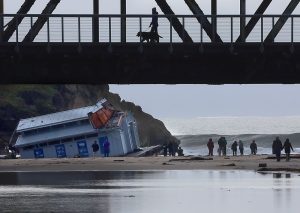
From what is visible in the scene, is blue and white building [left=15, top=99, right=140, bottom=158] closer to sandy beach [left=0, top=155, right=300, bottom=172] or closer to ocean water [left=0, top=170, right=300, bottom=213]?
sandy beach [left=0, top=155, right=300, bottom=172]

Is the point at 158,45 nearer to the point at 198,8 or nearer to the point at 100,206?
the point at 198,8

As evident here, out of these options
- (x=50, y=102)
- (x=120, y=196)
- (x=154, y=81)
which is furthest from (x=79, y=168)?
(x=50, y=102)

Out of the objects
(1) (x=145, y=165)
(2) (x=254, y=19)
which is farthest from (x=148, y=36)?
(1) (x=145, y=165)

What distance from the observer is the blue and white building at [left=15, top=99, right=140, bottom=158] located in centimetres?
8900

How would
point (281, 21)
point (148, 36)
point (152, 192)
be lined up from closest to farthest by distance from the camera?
point (152, 192)
point (281, 21)
point (148, 36)

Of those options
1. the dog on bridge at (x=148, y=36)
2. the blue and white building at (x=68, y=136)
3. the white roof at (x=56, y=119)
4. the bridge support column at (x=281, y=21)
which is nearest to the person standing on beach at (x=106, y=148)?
the blue and white building at (x=68, y=136)

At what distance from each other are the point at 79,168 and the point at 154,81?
20304 mm

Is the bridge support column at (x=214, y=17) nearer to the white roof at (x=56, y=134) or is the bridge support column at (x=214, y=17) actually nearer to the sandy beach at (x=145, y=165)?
the sandy beach at (x=145, y=165)

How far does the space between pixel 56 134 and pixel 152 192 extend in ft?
154

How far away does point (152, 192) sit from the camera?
43375 millimetres

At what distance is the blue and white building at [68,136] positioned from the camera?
292 feet

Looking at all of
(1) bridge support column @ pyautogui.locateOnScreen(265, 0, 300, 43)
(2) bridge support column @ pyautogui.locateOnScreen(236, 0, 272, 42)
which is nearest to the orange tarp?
(2) bridge support column @ pyautogui.locateOnScreen(236, 0, 272, 42)

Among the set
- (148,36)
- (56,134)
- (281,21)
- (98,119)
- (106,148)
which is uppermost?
(281,21)

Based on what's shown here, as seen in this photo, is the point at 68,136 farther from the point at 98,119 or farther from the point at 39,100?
the point at 39,100
